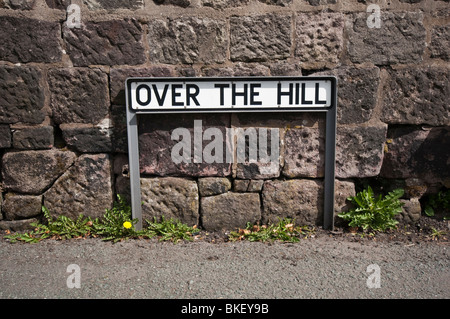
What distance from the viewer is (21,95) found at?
8.73ft

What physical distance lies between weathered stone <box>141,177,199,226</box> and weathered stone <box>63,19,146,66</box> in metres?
0.99

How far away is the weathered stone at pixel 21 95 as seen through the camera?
8.63ft

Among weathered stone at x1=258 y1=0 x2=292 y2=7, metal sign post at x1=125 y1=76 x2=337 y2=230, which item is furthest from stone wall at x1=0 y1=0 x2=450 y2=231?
metal sign post at x1=125 y1=76 x2=337 y2=230

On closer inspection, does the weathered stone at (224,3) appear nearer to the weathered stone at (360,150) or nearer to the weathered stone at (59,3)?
the weathered stone at (59,3)

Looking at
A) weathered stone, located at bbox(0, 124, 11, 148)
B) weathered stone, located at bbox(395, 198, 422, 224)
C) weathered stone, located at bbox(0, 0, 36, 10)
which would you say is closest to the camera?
weathered stone, located at bbox(0, 0, 36, 10)

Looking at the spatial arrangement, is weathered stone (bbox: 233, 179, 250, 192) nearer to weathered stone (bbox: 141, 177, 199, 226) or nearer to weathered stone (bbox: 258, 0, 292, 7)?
weathered stone (bbox: 141, 177, 199, 226)

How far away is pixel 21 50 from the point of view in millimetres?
2611

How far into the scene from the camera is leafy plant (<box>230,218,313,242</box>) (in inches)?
103

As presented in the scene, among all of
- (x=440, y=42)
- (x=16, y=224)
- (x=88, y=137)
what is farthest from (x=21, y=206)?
(x=440, y=42)

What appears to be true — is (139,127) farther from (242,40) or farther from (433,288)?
(433,288)

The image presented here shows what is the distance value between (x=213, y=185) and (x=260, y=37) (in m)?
1.24

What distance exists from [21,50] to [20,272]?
1.67 metres

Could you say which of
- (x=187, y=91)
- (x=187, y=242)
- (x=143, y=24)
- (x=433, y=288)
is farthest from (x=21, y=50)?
(x=433, y=288)

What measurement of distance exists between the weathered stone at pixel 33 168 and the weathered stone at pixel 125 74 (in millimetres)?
653
